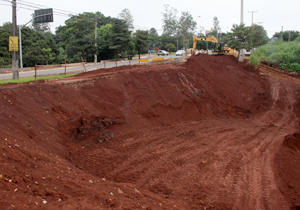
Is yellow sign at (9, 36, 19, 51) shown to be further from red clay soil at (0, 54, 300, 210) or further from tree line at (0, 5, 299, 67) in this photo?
tree line at (0, 5, 299, 67)

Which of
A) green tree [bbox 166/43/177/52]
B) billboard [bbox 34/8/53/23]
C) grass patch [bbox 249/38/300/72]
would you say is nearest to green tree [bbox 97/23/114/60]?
billboard [bbox 34/8/53/23]

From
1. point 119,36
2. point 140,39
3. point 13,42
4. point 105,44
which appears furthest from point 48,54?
point 13,42

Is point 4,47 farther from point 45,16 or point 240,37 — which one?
point 240,37

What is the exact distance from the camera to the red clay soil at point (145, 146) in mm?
5652

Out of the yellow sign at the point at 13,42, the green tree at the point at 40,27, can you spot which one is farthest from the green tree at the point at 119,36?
the green tree at the point at 40,27

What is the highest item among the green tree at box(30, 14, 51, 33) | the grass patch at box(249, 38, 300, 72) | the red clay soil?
the green tree at box(30, 14, 51, 33)

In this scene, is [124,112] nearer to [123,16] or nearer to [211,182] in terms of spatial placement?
[211,182]

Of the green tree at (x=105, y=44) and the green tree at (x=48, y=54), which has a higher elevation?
the green tree at (x=105, y=44)

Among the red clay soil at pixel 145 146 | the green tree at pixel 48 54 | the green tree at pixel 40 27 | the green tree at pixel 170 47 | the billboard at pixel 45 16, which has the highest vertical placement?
the green tree at pixel 40 27

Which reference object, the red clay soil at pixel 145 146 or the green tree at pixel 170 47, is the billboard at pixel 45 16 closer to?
the red clay soil at pixel 145 146

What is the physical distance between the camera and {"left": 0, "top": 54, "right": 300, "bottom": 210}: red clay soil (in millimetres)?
5652

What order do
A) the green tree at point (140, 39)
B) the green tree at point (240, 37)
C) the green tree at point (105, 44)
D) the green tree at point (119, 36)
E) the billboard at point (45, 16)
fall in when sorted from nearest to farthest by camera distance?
the billboard at point (45, 16) < the green tree at point (240, 37) < the green tree at point (119, 36) < the green tree at point (105, 44) < the green tree at point (140, 39)

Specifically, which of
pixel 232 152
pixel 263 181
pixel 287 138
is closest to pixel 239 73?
pixel 287 138

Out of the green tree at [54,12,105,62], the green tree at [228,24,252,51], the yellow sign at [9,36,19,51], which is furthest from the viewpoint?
the green tree at [54,12,105,62]
